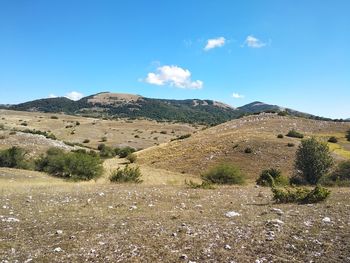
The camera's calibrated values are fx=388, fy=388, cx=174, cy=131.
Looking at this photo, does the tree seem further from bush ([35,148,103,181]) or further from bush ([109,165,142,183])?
bush ([35,148,103,181])

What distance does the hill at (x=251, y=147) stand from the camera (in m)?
50.6

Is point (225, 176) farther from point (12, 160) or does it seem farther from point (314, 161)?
point (12, 160)

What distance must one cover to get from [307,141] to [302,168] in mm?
2710

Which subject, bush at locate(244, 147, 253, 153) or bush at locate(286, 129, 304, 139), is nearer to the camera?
bush at locate(244, 147, 253, 153)

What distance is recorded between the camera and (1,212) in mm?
14305

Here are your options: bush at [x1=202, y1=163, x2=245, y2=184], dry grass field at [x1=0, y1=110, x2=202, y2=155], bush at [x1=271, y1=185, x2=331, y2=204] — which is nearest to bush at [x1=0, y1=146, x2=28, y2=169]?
bush at [x1=202, y1=163, x2=245, y2=184]

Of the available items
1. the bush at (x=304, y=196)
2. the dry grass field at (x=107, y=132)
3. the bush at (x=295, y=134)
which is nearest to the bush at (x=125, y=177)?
the bush at (x=304, y=196)

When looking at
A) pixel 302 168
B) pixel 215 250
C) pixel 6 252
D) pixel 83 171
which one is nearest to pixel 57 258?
pixel 6 252

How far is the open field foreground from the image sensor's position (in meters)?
9.23

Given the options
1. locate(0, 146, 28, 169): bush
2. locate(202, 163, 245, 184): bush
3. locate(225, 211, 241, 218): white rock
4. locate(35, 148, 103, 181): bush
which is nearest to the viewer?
locate(225, 211, 241, 218): white rock

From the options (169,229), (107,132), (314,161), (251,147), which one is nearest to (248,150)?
(251,147)

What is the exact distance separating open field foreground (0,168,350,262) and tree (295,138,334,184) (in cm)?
2007

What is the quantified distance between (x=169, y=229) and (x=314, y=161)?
1137 inches

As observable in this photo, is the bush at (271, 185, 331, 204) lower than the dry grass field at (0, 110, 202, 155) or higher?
lower
